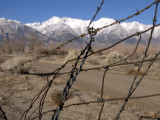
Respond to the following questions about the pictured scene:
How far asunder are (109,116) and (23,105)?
272 centimetres

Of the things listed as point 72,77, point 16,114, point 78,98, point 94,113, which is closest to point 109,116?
point 94,113

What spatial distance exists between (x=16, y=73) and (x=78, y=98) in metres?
7.76

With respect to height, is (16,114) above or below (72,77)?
below

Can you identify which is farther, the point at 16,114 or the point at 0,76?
the point at 0,76

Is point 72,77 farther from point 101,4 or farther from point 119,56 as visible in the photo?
point 119,56

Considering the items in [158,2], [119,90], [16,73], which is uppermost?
[158,2]

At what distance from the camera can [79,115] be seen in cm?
596

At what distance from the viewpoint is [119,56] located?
36.0 meters

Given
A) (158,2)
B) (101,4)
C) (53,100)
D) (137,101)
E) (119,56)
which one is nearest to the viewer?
(158,2)

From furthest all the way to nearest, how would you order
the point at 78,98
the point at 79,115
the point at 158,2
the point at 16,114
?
1. the point at 78,98
2. the point at 79,115
3. the point at 16,114
4. the point at 158,2

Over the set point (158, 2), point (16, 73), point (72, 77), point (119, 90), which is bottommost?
point (119, 90)

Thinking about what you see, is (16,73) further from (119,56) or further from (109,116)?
(119,56)

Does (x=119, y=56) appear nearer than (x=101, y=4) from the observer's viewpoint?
No

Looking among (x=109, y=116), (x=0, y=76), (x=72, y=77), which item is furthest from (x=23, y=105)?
(x=0, y=76)
